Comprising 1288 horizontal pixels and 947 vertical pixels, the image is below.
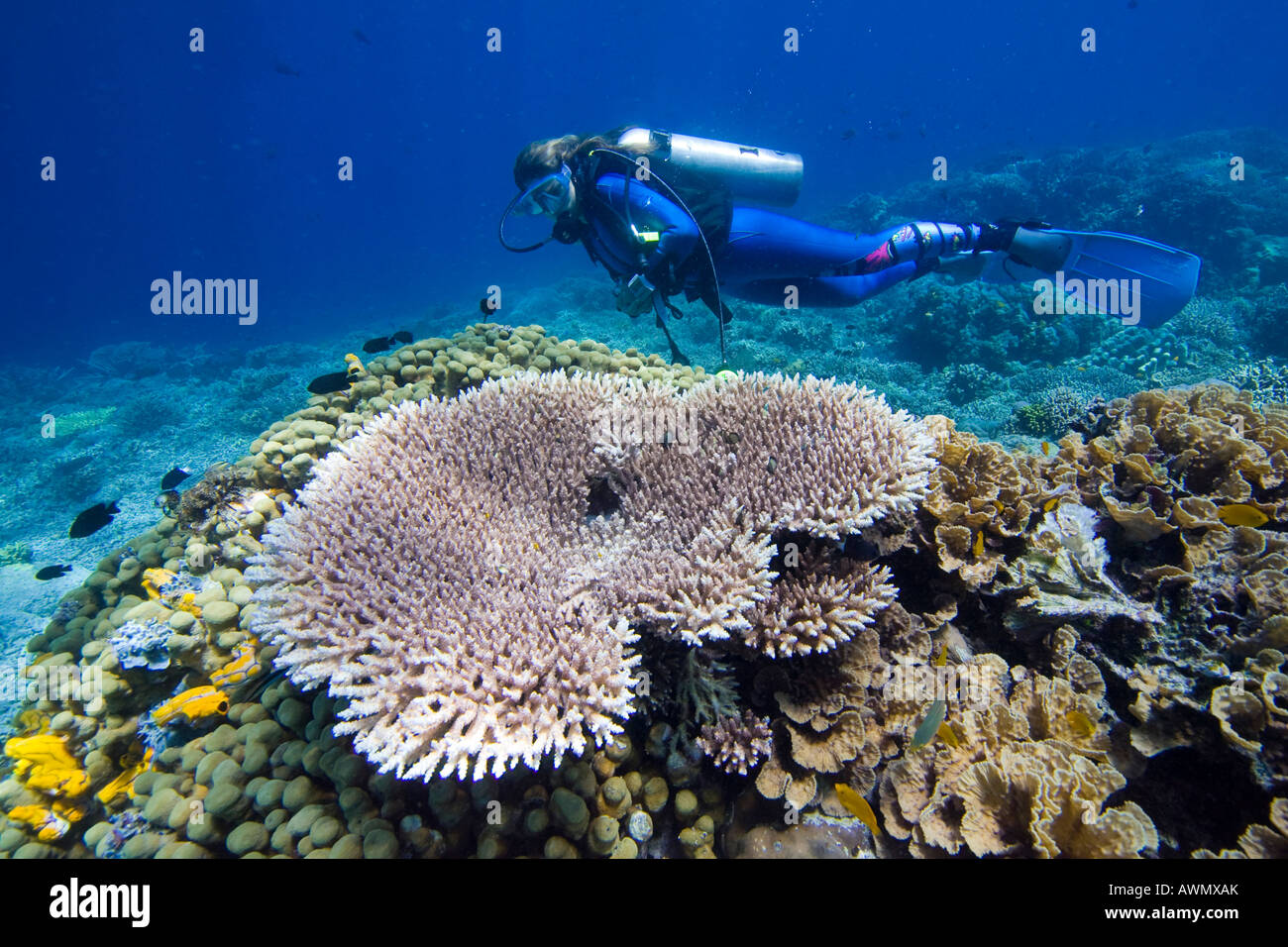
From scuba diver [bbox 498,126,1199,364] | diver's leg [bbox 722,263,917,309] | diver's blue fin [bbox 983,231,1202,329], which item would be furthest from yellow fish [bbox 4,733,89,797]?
diver's blue fin [bbox 983,231,1202,329]

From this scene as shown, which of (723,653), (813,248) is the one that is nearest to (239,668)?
(723,653)

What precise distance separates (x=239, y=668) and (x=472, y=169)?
16424cm

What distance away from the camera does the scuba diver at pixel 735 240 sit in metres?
5.80

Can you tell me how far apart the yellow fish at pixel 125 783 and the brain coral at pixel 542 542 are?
1.71 m

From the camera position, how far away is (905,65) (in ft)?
338

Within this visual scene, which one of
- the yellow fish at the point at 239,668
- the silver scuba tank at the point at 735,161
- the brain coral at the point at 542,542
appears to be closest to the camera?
the brain coral at the point at 542,542

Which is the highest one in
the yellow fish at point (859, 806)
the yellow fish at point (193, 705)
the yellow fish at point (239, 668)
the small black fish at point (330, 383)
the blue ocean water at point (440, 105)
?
the blue ocean water at point (440, 105)

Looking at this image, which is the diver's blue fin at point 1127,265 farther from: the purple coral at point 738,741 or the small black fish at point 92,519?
the small black fish at point 92,519

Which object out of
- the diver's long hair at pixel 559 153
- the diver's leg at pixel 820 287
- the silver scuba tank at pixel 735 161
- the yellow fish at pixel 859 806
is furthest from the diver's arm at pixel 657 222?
the yellow fish at pixel 859 806

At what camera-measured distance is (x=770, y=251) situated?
263 inches

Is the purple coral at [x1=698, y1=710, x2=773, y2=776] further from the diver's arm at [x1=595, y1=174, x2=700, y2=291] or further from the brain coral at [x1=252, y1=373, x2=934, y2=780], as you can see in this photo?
the diver's arm at [x1=595, y1=174, x2=700, y2=291]

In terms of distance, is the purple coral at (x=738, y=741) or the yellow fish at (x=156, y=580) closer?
the purple coral at (x=738, y=741)

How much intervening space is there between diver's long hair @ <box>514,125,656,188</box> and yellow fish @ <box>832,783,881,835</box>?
6528 mm

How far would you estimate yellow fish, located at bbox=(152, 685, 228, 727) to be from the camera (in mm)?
3195
